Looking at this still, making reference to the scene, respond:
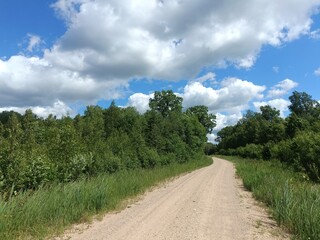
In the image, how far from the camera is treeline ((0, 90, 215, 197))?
11641 mm

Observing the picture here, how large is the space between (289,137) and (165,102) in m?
26.7

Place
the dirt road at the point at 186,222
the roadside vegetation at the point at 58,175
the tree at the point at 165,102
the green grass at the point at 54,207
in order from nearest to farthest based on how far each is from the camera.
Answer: the green grass at the point at 54,207, the dirt road at the point at 186,222, the roadside vegetation at the point at 58,175, the tree at the point at 165,102

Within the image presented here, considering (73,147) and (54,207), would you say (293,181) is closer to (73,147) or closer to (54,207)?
(73,147)

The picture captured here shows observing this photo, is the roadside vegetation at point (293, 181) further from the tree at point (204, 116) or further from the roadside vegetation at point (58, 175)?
the tree at point (204, 116)

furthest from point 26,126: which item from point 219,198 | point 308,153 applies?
point 308,153

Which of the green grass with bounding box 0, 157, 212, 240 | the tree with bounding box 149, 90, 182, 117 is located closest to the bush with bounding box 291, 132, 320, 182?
the green grass with bounding box 0, 157, 212, 240

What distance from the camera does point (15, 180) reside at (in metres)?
11.5

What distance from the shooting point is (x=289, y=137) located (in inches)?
2505

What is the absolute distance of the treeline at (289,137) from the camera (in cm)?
2609

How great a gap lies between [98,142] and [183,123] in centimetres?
3728

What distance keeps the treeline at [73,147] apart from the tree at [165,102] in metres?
24.0

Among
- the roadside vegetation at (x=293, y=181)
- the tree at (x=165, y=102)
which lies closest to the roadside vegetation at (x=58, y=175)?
the roadside vegetation at (x=293, y=181)

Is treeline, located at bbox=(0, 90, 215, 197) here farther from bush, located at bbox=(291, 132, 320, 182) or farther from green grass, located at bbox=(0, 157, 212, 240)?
bush, located at bbox=(291, 132, 320, 182)

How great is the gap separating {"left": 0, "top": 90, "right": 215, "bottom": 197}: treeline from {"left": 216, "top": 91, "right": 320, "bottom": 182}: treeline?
10214 millimetres
